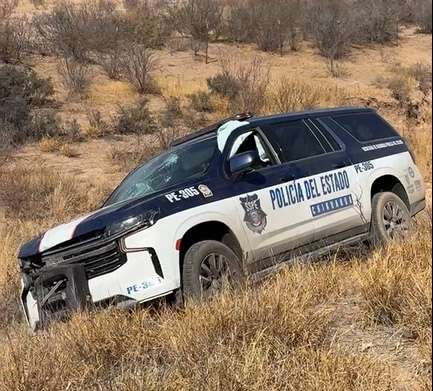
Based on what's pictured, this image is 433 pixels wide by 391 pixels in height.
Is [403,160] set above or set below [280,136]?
below

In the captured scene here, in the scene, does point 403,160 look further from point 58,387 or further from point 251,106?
point 251,106

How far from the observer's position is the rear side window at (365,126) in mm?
7777

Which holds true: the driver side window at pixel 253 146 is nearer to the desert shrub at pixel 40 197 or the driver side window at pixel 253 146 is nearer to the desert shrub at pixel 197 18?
the desert shrub at pixel 40 197

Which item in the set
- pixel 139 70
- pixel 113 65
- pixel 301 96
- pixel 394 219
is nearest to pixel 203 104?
pixel 301 96

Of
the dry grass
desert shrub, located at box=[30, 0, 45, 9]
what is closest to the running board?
the dry grass

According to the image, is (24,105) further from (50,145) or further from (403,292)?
(403,292)

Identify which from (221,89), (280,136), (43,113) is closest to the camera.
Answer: (280,136)

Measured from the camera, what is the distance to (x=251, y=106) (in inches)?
720

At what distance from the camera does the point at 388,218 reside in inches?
291

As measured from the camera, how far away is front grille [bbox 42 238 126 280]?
208 inches

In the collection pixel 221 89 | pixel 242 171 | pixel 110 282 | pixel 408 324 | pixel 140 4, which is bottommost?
pixel 408 324

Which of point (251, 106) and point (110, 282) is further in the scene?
point (251, 106)

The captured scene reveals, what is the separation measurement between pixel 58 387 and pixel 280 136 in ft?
12.7

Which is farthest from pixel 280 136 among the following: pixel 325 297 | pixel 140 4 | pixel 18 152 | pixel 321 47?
pixel 321 47
